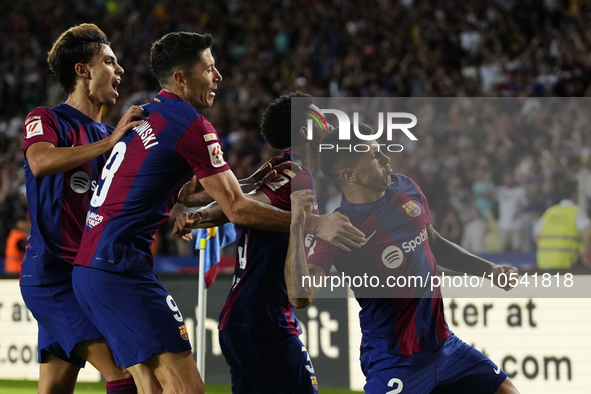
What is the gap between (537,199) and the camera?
3.78 meters

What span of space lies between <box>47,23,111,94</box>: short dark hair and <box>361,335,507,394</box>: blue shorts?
2.13 m

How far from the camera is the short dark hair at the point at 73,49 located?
3.71m

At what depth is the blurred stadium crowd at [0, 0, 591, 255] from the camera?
3479 mm

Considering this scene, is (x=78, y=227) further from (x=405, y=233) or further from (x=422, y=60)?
(x=422, y=60)

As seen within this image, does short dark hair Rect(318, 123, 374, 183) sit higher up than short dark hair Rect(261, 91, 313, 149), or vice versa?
short dark hair Rect(261, 91, 313, 149)

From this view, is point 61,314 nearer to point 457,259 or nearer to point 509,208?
point 457,259

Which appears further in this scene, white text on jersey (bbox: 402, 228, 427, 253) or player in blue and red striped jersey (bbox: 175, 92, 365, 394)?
player in blue and red striped jersey (bbox: 175, 92, 365, 394)

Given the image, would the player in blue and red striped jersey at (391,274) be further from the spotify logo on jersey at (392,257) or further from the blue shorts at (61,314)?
the blue shorts at (61,314)

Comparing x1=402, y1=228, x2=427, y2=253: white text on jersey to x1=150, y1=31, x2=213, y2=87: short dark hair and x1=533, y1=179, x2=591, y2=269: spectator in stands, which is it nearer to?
x1=533, y1=179, x2=591, y2=269: spectator in stands

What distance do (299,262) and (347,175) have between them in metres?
0.46

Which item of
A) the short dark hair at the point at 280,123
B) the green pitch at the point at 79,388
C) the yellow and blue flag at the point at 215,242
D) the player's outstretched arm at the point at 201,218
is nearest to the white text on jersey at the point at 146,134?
the player's outstretched arm at the point at 201,218

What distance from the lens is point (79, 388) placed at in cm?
691

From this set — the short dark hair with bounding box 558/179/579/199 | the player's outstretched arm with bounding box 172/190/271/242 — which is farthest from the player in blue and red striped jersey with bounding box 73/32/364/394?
the short dark hair with bounding box 558/179/579/199

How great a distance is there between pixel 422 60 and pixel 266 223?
9675mm
